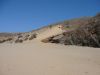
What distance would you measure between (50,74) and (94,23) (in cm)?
1164

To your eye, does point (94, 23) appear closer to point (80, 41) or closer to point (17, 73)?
point (80, 41)

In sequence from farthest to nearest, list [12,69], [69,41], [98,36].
A: [69,41] < [98,36] < [12,69]

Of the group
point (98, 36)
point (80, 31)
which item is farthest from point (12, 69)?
point (80, 31)

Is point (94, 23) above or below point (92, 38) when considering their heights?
above

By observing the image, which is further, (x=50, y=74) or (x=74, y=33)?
(x=74, y=33)

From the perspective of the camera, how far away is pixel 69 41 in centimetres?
1573

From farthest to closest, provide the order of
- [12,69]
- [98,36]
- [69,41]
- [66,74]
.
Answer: [69,41], [98,36], [12,69], [66,74]

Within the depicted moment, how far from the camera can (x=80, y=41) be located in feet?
48.9

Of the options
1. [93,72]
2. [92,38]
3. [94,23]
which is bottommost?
[93,72]

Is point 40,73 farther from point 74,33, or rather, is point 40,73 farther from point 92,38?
point 74,33

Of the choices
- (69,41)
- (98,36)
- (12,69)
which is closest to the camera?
(12,69)

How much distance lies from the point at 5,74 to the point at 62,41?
453 inches

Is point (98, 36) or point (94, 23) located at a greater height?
point (94, 23)

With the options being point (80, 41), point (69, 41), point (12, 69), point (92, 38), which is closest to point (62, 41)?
point (69, 41)
